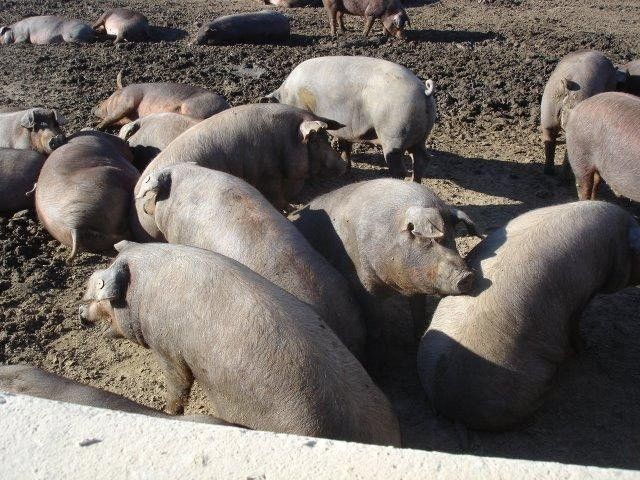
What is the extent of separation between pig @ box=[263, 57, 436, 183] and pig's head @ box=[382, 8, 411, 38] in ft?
16.2

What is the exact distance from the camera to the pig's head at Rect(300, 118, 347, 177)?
533cm

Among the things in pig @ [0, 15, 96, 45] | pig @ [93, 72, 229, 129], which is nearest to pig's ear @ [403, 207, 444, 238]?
pig @ [93, 72, 229, 129]

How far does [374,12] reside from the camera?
38.0 feet

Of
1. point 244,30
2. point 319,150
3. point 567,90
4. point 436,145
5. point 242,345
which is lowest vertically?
point 436,145

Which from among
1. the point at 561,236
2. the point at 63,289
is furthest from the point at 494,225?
the point at 63,289

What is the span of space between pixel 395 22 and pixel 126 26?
4587 millimetres

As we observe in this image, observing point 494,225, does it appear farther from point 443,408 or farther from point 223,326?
point 223,326

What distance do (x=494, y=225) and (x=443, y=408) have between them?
234 cm

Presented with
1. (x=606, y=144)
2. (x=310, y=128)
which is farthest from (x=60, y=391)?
(x=606, y=144)

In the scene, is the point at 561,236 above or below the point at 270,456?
below

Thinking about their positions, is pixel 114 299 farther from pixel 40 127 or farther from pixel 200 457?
pixel 40 127

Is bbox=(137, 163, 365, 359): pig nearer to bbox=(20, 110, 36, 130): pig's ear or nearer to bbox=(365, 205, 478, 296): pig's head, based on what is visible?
bbox=(365, 205, 478, 296): pig's head

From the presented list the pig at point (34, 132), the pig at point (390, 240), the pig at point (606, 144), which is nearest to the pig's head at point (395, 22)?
the pig at point (606, 144)

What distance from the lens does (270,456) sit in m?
1.89
